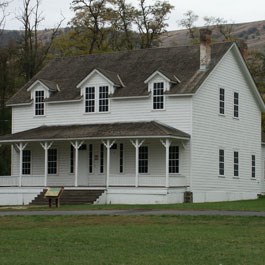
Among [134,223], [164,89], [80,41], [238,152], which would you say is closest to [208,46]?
[164,89]

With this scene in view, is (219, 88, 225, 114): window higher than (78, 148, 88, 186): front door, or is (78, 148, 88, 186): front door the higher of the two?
(219, 88, 225, 114): window

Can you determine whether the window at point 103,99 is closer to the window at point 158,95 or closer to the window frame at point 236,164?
the window at point 158,95

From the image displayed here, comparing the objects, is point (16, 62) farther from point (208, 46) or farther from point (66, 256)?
point (66, 256)

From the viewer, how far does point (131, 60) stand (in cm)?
4491

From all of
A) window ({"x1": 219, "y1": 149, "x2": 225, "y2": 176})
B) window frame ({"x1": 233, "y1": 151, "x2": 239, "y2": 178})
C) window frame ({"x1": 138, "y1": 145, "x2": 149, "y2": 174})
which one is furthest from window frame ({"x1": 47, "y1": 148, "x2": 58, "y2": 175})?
window frame ({"x1": 233, "y1": 151, "x2": 239, "y2": 178})

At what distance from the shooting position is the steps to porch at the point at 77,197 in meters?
37.9

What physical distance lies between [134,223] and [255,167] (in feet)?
80.7

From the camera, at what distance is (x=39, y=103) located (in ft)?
148

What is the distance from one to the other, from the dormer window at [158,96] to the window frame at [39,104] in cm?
821

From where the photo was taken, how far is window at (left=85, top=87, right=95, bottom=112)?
42.8 m

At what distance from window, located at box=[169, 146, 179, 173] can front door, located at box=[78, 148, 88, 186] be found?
589cm

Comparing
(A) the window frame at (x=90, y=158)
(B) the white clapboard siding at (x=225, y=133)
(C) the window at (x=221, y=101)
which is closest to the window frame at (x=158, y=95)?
(B) the white clapboard siding at (x=225, y=133)

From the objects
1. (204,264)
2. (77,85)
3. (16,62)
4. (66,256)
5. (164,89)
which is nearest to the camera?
(204,264)

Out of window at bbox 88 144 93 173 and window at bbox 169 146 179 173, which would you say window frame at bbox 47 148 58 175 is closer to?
window at bbox 88 144 93 173
